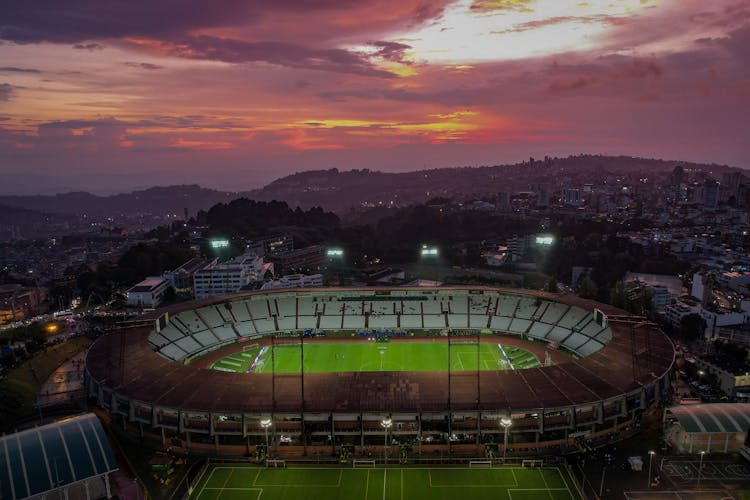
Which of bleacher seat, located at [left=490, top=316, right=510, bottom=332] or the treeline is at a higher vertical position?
the treeline

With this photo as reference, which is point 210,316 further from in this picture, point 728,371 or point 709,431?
point 728,371

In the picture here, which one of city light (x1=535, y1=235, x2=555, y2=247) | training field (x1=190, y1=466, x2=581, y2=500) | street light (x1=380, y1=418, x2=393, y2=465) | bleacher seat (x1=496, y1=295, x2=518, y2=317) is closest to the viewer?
training field (x1=190, y1=466, x2=581, y2=500)

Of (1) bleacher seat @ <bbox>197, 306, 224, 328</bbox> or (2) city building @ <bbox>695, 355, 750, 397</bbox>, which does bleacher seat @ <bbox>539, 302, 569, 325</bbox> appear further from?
(1) bleacher seat @ <bbox>197, 306, 224, 328</bbox>

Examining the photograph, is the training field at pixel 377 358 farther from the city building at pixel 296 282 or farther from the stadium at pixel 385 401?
the city building at pixel 296 282

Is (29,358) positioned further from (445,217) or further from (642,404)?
(445,217)

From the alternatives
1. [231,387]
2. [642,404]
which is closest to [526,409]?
[642,404]

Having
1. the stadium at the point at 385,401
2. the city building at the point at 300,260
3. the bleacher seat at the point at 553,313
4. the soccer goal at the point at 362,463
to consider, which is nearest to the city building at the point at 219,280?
the city building at the point at 300,260

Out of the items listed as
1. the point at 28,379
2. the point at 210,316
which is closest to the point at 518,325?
the point at 210,316

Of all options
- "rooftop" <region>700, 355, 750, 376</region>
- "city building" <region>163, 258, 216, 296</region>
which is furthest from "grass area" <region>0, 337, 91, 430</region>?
"rooftop" <region>700, 355, 750, 376</region>
